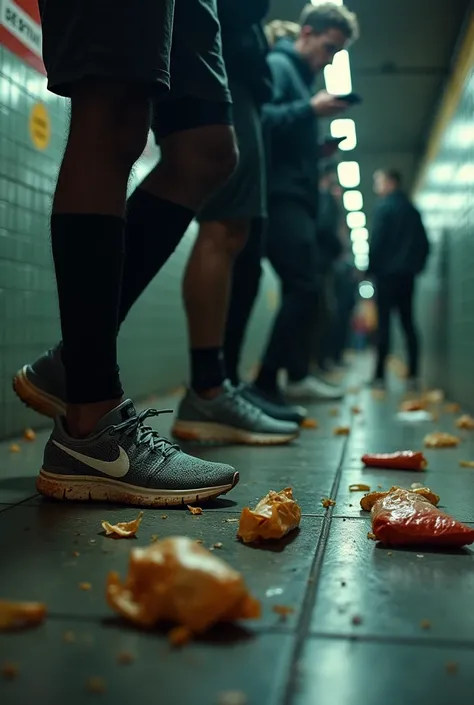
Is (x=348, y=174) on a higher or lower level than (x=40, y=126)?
higher

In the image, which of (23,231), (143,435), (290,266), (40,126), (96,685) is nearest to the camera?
(96,685)

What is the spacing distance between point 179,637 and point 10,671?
18 cm

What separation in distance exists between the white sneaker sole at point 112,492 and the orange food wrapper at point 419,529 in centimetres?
34

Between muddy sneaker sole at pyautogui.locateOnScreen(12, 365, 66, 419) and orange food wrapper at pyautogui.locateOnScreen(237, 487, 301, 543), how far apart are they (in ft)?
2.30

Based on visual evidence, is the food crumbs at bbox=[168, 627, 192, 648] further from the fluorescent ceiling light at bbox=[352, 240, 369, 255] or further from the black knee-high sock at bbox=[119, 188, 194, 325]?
the fluorescent ceiling light at bbox=[352, 240, 369, 255]

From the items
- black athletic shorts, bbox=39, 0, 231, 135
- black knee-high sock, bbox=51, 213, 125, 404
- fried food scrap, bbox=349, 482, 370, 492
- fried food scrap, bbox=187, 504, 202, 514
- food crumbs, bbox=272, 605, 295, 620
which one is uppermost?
black athletic shorts, bbox=39, 0, 231, 135

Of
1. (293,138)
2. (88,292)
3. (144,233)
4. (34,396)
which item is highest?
(293,138)

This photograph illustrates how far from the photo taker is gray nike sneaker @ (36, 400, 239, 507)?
4.52 ft

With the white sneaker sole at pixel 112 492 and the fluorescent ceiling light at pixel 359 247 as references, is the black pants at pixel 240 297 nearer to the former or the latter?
the white sneaker sole at pixel 112 492

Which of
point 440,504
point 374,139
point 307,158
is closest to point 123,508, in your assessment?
point 440,504

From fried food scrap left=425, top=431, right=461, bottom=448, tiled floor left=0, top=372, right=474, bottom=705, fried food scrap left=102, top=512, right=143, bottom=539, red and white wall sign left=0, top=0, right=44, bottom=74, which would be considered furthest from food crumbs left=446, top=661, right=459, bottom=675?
red and white wall sign left=0, top=0, right=44, bottom=74

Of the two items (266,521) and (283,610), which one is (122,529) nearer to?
(266,521)

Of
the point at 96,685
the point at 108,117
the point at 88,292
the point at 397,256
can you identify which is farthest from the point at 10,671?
the point at 397,256

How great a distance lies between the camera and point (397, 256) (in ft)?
18.3
